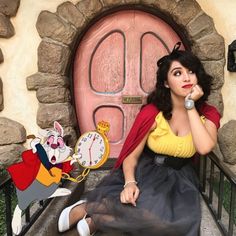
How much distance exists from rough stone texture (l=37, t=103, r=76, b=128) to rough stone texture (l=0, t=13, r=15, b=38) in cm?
65

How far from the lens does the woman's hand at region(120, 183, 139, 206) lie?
2.11m

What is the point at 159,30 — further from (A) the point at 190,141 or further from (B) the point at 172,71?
(A) the point at 190,141

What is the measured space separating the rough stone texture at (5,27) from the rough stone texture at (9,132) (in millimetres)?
716

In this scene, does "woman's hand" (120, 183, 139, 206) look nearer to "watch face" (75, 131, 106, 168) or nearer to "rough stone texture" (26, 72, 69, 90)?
"watch face" (75, 131, 106, 168)

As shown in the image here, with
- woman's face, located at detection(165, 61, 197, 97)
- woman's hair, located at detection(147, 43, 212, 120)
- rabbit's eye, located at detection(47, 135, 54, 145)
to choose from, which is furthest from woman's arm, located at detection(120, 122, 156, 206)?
rabbit's eye, located at detection(47, 135, 54, 145)

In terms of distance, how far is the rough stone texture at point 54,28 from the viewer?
3.39 meters

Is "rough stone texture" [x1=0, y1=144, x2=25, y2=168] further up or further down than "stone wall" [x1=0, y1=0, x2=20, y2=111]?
further down

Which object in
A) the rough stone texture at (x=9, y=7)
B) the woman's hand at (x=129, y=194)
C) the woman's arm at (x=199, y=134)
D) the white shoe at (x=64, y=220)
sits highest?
the rough stone texture at (x=9, y=7)

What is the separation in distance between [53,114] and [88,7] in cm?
95

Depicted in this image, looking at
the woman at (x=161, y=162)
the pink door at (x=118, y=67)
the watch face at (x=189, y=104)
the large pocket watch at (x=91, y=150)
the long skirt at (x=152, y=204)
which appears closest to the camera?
the long skirt at (x=152, y=204)

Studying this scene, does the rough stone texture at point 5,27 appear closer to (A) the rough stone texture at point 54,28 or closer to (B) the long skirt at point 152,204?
(A) the rough stone texture at point 54,28

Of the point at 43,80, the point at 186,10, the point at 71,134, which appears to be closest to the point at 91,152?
the point at 71,134

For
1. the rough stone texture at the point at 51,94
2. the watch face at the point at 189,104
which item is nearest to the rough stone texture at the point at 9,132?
the rough stone texture at the point at 51,94

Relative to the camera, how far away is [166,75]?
96.5 inches
